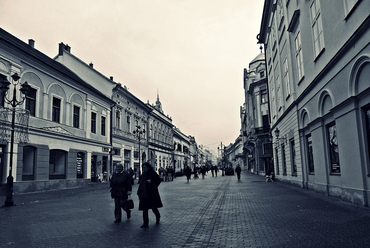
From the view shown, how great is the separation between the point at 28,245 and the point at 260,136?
39.9 metres

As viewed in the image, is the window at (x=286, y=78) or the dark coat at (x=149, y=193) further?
the window at (x=286, y=78)

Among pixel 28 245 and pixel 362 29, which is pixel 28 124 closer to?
pixel 28 245

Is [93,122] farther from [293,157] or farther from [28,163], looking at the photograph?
[293,157]

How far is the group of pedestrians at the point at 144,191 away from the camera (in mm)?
7777

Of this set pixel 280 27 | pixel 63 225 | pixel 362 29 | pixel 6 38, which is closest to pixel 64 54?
pixel 6 38

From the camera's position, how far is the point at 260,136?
4341 cm

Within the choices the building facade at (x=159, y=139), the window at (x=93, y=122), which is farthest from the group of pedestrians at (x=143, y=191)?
the building facade at (x=159, y=139)

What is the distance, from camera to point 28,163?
19.4m

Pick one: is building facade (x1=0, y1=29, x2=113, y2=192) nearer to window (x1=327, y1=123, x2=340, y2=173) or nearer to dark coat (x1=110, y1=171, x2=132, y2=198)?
dark coat (x1=110, y1=171, x2=132, y2=198)

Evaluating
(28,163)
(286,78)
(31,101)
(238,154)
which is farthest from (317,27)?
(238,154)

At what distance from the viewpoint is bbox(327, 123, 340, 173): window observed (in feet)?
40.7

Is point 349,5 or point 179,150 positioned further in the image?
point 179,150

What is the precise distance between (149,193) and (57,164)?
1698cm

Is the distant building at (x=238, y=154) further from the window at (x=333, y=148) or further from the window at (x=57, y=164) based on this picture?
the window at (x=333, y=148)
